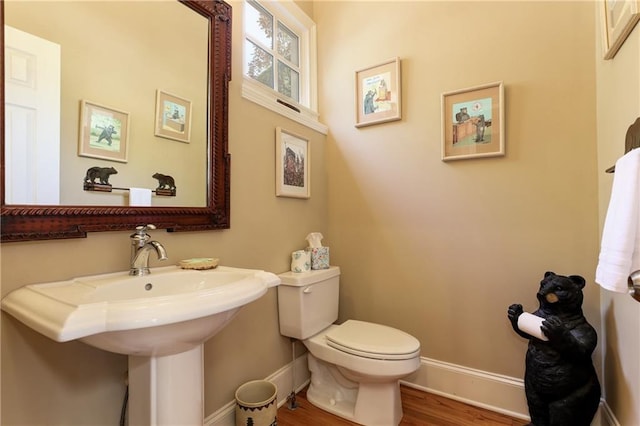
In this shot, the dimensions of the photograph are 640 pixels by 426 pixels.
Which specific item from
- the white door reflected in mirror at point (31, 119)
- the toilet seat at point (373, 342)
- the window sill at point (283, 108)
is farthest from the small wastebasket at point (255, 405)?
the window sill at point (283, 108)

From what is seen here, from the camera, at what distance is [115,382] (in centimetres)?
102

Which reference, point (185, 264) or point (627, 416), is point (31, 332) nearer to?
point (185, 264)

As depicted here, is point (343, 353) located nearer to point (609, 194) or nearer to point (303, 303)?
point (303, 303)

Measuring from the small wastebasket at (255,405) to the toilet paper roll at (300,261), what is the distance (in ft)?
1.97

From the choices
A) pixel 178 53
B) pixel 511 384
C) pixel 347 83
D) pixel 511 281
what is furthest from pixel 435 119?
pixel 511 384

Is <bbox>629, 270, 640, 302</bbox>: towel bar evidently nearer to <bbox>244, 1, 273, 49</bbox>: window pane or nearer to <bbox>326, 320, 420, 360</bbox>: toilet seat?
<bbox>326, 320, 420, 360</bbox>: toilet seat

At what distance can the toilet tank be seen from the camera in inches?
63.2

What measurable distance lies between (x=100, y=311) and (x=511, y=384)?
1.89 metres

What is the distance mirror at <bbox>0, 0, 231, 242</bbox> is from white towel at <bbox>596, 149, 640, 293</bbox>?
136 cm

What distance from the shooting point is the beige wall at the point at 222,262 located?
84 cm

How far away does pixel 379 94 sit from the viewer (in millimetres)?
1938

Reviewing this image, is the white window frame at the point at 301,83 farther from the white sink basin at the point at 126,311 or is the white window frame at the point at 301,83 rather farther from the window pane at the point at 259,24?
the white sink basin at the point at 126,311

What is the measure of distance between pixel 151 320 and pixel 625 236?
3.89 feet

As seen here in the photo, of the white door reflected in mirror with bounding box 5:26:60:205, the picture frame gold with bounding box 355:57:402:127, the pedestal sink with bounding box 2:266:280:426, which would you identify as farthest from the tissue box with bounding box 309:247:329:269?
the white door reflected in mirror with bounding box 5:26:60:205
